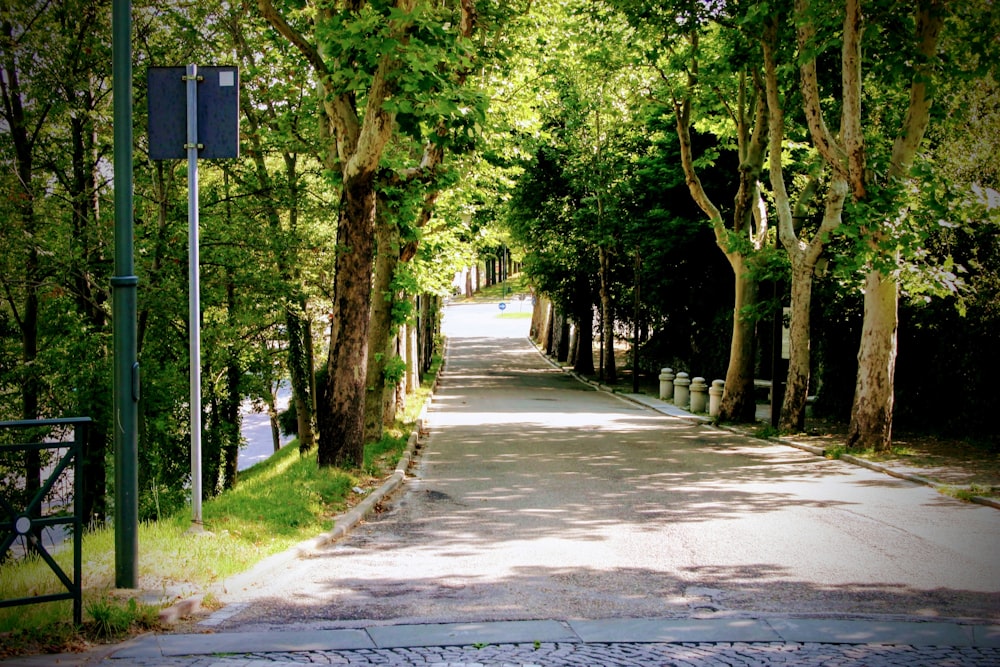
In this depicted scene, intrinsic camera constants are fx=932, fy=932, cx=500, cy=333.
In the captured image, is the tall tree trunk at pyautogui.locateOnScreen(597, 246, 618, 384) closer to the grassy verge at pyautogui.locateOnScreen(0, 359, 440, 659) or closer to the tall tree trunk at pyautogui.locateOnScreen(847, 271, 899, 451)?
the tall tree trunk at pyautogui.locateOnScreen(847, 271, 899, 451)

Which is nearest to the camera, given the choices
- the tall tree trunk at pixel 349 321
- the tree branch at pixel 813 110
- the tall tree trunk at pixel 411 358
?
the tall tree trunk at pixel 349 321

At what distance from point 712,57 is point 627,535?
17.1 m

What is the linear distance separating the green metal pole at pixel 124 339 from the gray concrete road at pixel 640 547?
2.72ft

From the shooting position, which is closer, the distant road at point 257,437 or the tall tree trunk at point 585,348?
the distant road at point 257,437

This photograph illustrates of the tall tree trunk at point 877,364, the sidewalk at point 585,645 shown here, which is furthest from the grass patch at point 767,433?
the sidewalk at point 585,645

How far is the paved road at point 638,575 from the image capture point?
233 inches

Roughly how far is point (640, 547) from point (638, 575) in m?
1.22

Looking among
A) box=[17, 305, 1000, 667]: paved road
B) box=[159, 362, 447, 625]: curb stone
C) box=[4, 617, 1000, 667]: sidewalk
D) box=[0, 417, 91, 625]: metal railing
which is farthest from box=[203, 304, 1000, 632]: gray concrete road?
box=[0, 417, 91, 625]: metal railing

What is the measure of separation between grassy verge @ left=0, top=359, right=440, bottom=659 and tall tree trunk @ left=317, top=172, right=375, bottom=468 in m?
0.66

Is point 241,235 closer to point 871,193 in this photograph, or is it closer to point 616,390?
point 871,193

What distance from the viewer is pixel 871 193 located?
1577 cm

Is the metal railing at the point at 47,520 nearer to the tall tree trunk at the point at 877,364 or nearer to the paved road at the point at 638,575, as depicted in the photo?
the paved road at the point at 638,575

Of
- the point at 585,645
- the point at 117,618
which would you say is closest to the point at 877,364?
the point at 585,645

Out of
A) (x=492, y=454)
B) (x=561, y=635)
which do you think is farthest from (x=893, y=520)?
(x=492, y=454)
